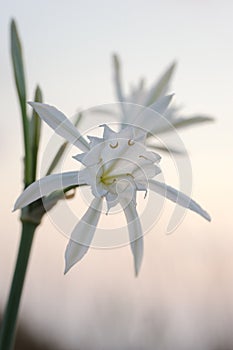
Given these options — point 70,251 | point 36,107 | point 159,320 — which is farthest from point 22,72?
point 159,320

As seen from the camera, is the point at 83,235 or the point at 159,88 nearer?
the point at 83,235

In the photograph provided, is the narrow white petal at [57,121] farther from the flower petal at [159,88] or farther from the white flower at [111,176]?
the flower petal at [159,88]

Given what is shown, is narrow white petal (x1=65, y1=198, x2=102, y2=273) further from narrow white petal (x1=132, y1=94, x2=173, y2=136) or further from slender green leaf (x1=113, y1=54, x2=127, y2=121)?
slender green leaf (x1=113, y1=54, x2=127, y2=121)

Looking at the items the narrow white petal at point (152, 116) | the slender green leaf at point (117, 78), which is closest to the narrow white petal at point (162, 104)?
the narrow white petal at point (152, 116)

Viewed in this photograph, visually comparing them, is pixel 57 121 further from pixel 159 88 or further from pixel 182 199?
pixel 159 88

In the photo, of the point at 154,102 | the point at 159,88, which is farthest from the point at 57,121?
the point at 159,88

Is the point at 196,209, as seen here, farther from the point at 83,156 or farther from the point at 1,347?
the point at 1,347
